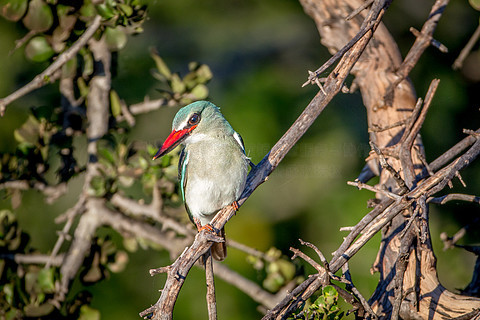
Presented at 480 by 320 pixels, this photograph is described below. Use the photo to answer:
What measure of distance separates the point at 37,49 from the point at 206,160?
117cm

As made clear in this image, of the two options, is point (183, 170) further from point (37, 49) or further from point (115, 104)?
point (37, 49)

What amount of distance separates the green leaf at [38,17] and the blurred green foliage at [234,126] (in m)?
0.04

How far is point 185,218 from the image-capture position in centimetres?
337

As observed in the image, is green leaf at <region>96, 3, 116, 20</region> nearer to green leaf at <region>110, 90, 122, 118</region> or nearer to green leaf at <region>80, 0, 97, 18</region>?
green leaf at <region>80, 0, 97, 18</region>

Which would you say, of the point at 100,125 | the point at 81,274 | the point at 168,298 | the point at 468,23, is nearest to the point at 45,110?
the point at 100,125

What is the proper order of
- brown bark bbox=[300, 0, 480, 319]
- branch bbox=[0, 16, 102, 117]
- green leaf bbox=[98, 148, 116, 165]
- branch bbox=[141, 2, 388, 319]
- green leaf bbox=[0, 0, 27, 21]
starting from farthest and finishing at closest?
green leaf bbox=[98, 148, 116, 165], green leaf bbox=[0, 0, 27, 21], branch bbox=[0, 16, 102, 117], brown bark bbox=[300, 0, 480, 319], branch bbox=[141, 2, 388, 319]

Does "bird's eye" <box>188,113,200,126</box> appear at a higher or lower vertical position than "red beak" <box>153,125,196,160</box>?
higher

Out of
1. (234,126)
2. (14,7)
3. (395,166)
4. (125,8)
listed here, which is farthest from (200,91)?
(395,166)

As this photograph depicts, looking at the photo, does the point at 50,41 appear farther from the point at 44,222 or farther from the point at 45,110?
the point at 44,222

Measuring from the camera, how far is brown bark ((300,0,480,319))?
2223mm

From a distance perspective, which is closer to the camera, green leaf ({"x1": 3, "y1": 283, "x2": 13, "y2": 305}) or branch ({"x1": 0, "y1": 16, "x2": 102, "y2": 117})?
branch ({"x1": 0, "y1": 16, "x2": 102, "y2": 117})

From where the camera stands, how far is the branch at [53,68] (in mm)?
2633

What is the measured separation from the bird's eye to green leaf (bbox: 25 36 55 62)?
36.4 inches

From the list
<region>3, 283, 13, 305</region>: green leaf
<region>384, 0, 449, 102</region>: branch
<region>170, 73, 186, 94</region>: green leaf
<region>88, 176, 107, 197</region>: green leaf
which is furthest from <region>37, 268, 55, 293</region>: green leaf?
<region>384, 0, 449, 102</region>: branch
